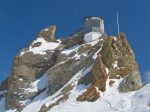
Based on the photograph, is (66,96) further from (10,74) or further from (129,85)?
(10,74)

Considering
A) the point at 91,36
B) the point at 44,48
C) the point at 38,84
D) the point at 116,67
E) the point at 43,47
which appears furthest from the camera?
the point at 43,47

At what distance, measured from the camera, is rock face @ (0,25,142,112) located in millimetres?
66188

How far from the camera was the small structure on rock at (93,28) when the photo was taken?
9390 centimetres

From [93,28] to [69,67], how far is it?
73.3ft

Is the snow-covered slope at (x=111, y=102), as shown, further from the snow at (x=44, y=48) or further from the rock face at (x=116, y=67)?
the snow at (x=44, y=48)

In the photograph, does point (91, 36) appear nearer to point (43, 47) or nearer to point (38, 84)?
point (43, 47)

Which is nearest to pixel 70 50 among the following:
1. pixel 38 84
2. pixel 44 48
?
pixel 38 84

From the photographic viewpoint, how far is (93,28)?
10006 cm

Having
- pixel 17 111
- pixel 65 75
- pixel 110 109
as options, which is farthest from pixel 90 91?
pixel 17 111

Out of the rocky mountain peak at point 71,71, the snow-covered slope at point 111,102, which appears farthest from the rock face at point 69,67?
the snow-covered slope at point 111,102

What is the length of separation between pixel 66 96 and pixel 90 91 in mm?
4675

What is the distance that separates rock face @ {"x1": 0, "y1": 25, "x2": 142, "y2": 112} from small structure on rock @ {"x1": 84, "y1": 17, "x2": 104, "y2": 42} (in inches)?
68.9

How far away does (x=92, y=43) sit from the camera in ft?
290

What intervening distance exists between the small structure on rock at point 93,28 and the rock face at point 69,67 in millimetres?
1750
